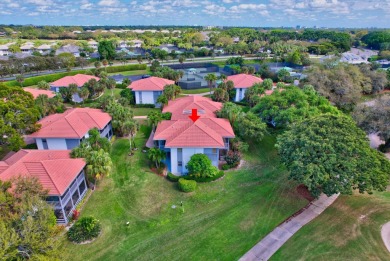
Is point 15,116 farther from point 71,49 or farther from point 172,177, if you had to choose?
point 71,49

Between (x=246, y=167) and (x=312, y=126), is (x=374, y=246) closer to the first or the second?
(x=312, y=126)

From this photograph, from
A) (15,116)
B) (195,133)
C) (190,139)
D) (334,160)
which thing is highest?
(15,116)

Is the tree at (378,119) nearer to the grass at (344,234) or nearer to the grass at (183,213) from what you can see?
the grass at (344,234)

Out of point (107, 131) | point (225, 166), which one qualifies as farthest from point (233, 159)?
point (107, 131)

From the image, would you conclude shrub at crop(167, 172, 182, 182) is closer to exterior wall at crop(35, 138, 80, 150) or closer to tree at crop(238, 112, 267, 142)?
tree at crop(238, 112, 267, 142)

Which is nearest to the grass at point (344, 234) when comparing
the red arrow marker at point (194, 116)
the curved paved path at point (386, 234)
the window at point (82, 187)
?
the curved paved path at point (386, 234)
